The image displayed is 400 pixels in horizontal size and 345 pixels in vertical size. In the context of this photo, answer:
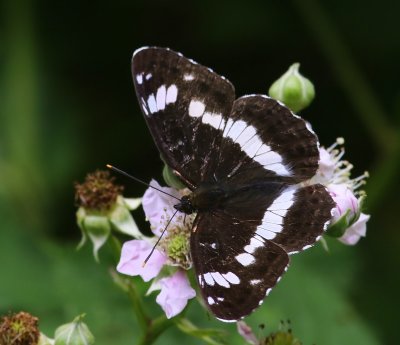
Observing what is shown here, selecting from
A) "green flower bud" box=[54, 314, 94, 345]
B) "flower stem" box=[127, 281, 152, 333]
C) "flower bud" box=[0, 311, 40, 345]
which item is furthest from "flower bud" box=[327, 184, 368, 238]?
"flower bud" box=[0, 311, 40, 345]

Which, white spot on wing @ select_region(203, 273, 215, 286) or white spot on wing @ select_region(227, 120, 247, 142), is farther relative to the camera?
white spot on wing @ select_region(227, 120, 247, 142)

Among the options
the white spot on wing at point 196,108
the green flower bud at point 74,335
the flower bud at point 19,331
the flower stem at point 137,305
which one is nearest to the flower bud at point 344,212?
the white spot on wing at point 196,108

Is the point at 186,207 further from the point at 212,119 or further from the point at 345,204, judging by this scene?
the point at 345,204

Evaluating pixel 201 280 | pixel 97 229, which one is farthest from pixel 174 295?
pixel 97 229

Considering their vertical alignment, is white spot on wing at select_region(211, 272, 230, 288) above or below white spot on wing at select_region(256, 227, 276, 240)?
below

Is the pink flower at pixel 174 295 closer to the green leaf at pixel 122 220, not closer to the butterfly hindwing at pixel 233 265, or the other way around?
the butterfly hindwing at pixel 233 265

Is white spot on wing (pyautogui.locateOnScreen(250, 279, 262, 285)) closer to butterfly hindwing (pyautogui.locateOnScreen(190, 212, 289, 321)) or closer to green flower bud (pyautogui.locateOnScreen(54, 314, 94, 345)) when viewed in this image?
butterfly hindwing (pyautogui.locateOnScreen(190, 212, 289, 321))

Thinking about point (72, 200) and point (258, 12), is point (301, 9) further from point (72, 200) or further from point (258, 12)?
point (72, 200)
